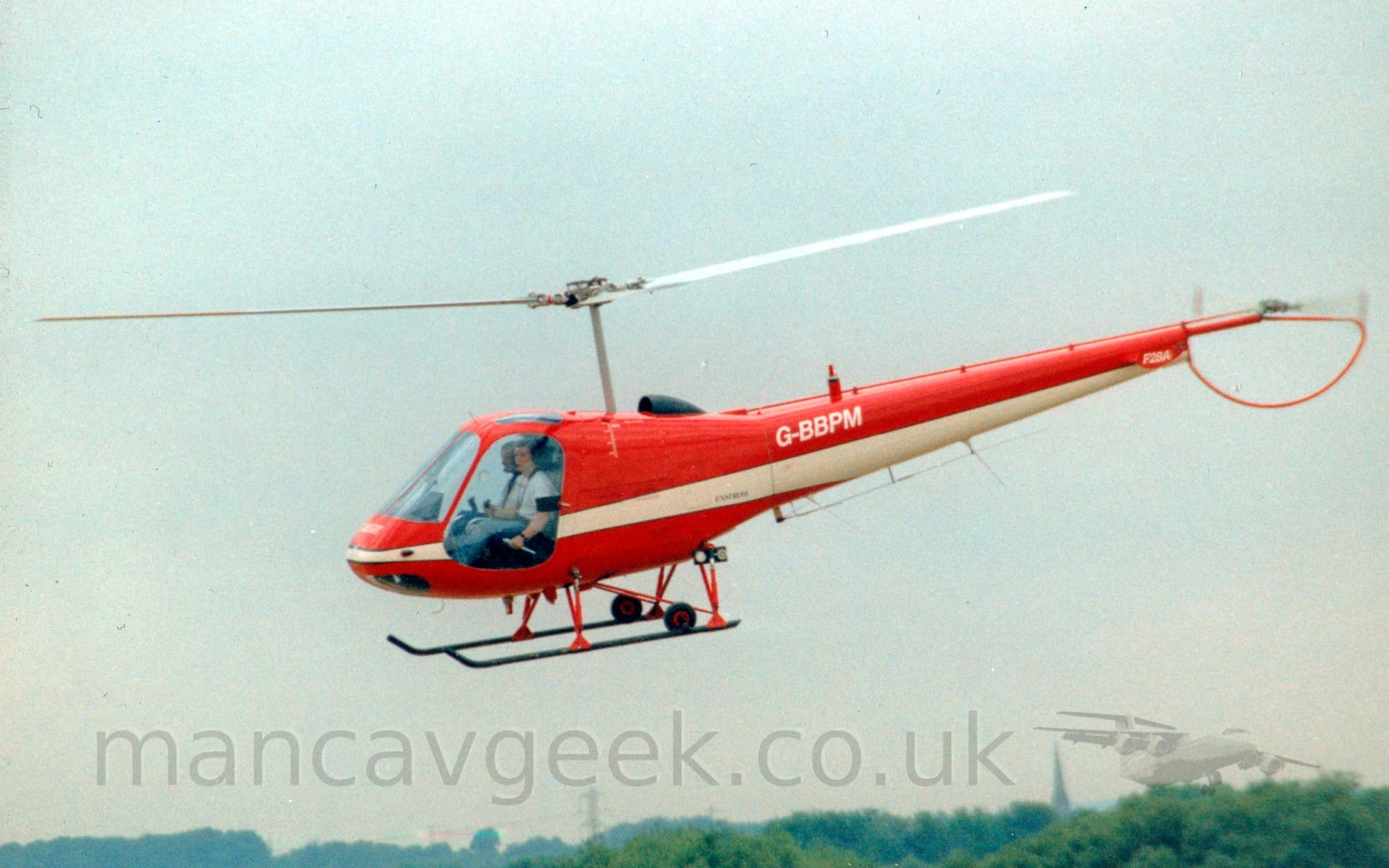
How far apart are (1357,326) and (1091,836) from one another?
666 centimetres

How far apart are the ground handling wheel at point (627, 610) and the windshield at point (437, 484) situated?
5.80 ft

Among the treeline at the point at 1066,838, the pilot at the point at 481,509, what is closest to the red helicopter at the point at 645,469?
the pilot at the point at 481,509

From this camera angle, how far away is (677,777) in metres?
17.3

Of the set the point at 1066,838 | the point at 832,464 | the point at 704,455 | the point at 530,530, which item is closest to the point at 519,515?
the point at 530,530

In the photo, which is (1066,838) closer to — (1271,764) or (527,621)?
(1271,764)

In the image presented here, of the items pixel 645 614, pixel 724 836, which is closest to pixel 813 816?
pixel 724 836

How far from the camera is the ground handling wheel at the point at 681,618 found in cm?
1382

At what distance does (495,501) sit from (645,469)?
1186 mm

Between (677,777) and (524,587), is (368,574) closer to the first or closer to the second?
(524,587)

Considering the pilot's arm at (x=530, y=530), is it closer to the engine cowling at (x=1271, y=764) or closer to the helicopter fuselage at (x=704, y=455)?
the helicopter fuselage at (x=704, y=455)

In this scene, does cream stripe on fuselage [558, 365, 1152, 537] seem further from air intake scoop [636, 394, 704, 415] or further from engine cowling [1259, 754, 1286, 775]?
engine cowling [1259, 754, 1286, 775]

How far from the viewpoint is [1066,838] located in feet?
63.9

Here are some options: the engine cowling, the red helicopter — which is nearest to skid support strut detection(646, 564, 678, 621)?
the red helicopter

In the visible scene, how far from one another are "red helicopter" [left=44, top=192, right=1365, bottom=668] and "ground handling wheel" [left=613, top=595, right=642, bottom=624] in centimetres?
1
